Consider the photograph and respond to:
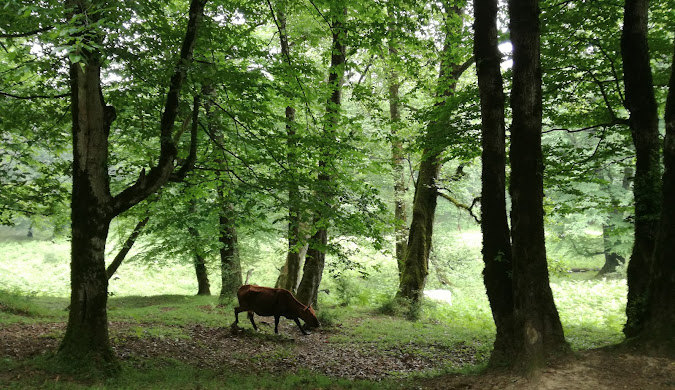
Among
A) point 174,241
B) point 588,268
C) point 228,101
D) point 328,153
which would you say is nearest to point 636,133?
point 328,153

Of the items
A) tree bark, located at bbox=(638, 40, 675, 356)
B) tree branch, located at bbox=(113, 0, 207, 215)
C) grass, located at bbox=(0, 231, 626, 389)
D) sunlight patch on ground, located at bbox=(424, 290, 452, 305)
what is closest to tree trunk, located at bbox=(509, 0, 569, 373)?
tree bark, located at bbox=(638, 40, 675, 356)

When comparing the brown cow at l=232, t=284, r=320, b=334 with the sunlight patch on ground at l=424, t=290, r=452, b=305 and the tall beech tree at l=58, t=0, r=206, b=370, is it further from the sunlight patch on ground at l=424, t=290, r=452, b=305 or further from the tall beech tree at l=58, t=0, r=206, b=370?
the sunlight patch on ground at l=424, t=290, r=452, b=305

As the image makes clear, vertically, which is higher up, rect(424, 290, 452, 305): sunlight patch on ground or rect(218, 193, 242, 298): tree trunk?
rect(218, 193, 242, 298): tree trunk

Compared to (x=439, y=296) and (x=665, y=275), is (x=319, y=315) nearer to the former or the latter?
(x=439, y=296)

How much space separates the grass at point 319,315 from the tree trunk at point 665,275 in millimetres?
2648

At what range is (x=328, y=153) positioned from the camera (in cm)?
914

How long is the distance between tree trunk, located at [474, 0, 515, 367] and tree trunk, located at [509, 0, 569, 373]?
623 mm

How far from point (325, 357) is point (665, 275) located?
630 cm

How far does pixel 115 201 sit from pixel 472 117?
761cm

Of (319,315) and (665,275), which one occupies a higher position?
(665,275)

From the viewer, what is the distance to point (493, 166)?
7098mm

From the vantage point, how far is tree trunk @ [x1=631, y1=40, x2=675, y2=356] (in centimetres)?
529

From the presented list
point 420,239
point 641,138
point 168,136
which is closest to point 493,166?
point 641,138

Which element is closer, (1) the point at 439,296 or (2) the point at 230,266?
(2) the point at 230,266
